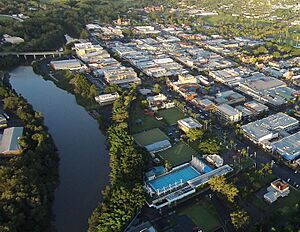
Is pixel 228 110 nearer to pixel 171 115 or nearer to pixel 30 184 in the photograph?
pixel 171 115

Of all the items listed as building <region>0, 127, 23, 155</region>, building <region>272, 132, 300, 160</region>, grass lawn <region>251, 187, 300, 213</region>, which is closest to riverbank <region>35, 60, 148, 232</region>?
building <region>0, 127, 23, 155</region>

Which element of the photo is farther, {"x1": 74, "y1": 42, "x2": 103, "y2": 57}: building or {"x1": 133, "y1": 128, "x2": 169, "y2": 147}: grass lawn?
{"x1": 74, "y1": 42, "x2": 103, "y2": 57}: building

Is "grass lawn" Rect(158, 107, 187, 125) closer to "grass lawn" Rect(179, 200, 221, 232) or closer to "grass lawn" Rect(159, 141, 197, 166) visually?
"grass lawn" Rect(159, 141, 197, 166)

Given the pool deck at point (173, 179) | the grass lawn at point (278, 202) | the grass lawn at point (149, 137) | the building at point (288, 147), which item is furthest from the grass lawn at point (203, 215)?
the building at point (288, 147)

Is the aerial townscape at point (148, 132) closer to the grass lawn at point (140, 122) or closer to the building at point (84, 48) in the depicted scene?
the grass lawn at point (140, 122)

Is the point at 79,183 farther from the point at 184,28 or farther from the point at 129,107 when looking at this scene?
the point at 184,28

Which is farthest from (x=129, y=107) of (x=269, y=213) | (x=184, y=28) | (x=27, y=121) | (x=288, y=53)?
(x=184, y=28)
